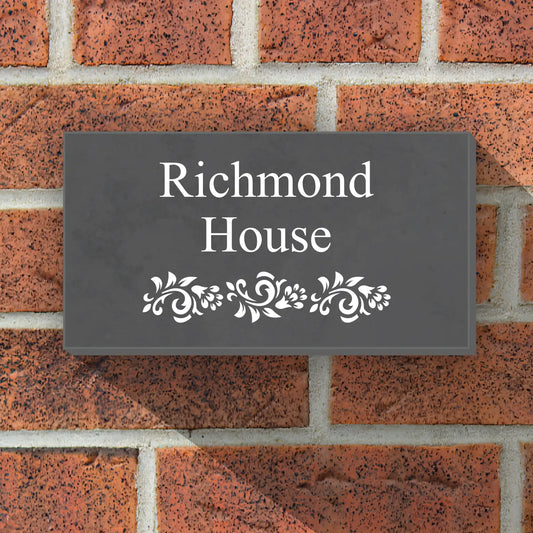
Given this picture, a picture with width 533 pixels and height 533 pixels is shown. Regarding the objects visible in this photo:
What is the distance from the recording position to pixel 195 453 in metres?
0.48

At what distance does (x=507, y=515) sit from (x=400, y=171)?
1.03 ft

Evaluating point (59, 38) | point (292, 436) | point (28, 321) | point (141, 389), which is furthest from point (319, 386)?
point (59, 38)

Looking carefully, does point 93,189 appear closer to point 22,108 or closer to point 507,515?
point 22,108

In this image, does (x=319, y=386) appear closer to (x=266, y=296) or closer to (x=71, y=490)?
(x=266, y=296)

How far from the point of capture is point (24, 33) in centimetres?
48

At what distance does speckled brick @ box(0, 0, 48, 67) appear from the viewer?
1.56ft

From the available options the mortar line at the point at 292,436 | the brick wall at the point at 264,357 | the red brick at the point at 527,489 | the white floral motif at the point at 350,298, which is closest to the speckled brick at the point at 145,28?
the brick wall at the point at 264,357

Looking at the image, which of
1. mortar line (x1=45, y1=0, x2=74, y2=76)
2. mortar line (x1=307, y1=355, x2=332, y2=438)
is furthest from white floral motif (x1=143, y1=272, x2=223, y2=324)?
mortar line (x1=45, y1=0, x2=74, y2=76)

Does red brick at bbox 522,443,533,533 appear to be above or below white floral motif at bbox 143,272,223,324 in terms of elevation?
below

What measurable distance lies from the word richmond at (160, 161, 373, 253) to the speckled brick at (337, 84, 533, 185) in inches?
2.7

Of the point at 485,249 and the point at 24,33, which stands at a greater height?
the point at 24,33

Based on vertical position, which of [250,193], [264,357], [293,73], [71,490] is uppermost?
[293,73]

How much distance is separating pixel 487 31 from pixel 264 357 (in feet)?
1.13

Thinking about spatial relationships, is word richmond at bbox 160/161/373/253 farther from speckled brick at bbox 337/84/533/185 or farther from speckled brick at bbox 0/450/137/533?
speckled brick at bbox 0/450/137/533
